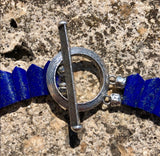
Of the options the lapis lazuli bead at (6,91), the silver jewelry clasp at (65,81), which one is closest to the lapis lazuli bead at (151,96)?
the silver jewelry clasp at (65,81)

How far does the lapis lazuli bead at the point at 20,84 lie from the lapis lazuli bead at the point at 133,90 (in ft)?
1.36

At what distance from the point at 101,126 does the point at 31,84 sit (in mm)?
346

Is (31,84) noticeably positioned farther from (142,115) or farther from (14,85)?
(142,115)

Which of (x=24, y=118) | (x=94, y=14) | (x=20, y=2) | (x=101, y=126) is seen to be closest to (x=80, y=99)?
(x=101, y=126)

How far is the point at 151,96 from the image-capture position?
1169mm

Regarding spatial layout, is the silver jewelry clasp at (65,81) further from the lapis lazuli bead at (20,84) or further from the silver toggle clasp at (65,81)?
the lapis lazuli bead at (20,84)

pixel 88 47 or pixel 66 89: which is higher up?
pixel 88 47

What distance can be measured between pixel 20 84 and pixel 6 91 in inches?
2.6

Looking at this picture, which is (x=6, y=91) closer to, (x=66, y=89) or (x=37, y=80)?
(x=37, y=80)

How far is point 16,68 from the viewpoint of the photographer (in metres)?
1.22

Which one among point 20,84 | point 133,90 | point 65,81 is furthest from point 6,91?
point 133,90

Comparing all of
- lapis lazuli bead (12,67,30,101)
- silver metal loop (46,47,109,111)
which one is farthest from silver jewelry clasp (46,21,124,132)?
lapis lazuli bead (12,67,30,101)

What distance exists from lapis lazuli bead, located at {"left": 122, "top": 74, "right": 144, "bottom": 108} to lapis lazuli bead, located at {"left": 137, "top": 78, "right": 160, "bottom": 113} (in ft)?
0.09

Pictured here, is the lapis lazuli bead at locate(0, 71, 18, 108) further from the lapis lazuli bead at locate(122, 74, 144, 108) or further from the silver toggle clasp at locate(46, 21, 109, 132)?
the lapis lazuli bead at locate(122, 74, 144, 108)
